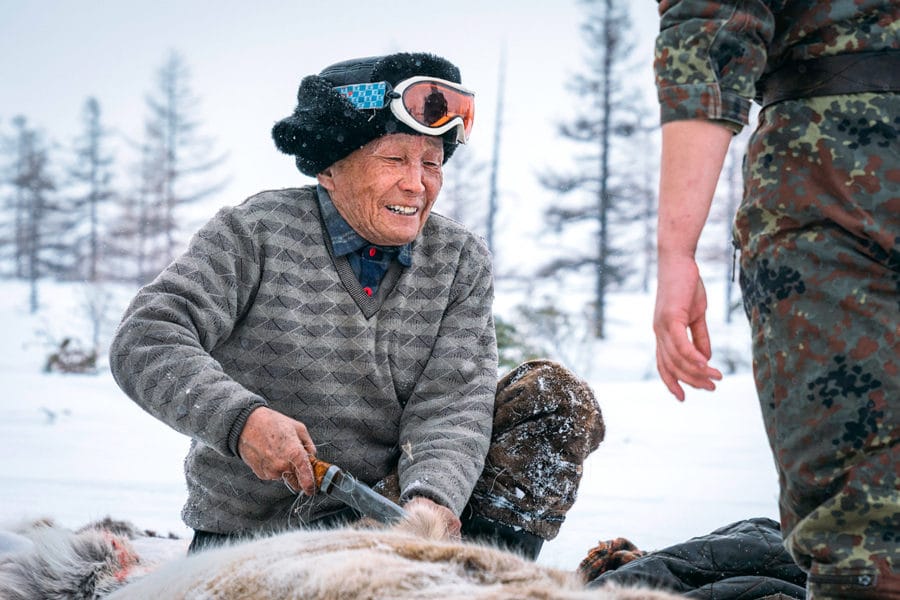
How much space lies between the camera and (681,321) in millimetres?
1503

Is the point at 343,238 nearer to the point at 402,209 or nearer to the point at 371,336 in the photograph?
the point at 402,209

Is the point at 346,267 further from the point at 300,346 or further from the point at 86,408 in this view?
the point at 86,408

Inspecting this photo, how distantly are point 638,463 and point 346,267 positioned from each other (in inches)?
154

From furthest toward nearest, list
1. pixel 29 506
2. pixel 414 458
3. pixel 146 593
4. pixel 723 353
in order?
pixel 723 353 < pixel 29 506 < pixel 414 458 < pixel 146 593

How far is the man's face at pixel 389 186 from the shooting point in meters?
2.76

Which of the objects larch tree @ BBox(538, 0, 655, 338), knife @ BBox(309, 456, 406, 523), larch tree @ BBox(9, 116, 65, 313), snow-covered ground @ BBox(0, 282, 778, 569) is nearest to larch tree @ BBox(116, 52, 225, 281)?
larch tree @ BBox(9, 116, 65, 313)

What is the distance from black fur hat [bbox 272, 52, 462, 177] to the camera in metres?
2.75

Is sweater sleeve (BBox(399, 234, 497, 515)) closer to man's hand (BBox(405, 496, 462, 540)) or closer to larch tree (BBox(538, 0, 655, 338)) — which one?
man's hand (BBox(405, 496, 462, 540))

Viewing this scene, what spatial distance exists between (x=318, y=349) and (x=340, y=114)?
2.40 ft

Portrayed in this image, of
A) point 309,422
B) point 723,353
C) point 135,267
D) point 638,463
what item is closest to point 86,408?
point 638,463

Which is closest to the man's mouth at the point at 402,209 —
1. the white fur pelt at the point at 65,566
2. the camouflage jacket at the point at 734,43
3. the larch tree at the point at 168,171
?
the white fur pelt at the point at 65,566

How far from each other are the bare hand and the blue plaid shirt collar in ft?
4.60

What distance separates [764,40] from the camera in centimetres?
149

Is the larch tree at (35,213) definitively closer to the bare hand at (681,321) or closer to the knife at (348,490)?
the knife at (348,490)
